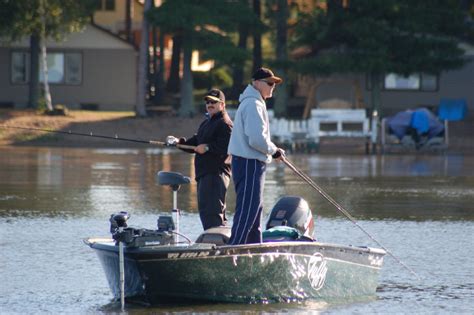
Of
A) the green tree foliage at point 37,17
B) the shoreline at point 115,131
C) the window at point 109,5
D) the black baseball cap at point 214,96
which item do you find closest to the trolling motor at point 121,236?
the black baseball cap at point 214,96

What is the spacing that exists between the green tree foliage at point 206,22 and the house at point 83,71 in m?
9.54

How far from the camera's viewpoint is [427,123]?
37812 mm

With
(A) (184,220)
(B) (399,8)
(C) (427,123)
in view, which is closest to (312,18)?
(B) (399,8)

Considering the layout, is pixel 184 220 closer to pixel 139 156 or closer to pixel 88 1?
pixel 139 156

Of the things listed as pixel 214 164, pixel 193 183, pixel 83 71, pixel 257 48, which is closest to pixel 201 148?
Answer: pixel 214 164

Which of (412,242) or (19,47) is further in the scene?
(19,47)

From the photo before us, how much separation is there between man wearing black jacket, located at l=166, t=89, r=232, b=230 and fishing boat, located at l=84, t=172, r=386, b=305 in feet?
2.58

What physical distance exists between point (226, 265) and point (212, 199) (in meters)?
1.84

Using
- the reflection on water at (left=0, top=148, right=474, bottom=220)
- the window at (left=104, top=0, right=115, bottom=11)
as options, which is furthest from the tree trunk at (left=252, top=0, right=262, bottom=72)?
the window at (left=104, top=0, right=115, bottom=11)

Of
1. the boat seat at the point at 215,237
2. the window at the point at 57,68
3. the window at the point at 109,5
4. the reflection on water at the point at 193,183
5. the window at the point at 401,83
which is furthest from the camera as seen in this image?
the window at the point at 109,5

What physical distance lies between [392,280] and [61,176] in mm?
13741

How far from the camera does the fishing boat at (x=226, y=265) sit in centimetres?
1108

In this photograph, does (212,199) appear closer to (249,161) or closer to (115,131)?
(249,161)

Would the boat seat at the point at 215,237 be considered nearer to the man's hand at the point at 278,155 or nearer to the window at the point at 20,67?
the man's hand at the point at 278,155
